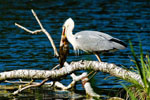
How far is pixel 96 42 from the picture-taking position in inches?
384

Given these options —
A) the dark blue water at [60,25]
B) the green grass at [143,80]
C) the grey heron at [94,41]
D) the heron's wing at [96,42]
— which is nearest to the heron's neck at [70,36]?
the grey heron at [94,41]

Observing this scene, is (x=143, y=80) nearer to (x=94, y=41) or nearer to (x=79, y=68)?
(x=79, y=68)

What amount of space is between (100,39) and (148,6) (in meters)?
18.9

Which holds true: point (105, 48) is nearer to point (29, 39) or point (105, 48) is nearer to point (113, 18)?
point (29, 39)

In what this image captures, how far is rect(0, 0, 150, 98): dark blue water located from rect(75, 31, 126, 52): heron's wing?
3.42 ft

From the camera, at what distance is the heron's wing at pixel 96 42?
934 cm

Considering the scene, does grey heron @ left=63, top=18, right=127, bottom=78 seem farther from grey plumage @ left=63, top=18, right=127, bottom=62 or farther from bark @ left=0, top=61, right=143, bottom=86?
bark @ left=0, top=61, right=143, bottom=86

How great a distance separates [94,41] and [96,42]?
0.09 metres

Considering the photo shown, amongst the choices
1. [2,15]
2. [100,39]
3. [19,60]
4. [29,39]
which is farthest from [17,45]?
[2,15]

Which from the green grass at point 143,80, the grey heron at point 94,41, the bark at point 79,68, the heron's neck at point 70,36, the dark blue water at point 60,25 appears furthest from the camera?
the dark blue water at point 60,25

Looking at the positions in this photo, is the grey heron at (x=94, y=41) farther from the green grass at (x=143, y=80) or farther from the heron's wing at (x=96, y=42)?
the green grass at (x=143, y=80)

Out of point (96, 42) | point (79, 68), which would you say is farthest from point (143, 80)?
point (96, 42)

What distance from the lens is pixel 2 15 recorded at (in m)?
24.1

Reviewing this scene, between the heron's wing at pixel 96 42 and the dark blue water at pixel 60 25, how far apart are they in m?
1.04
